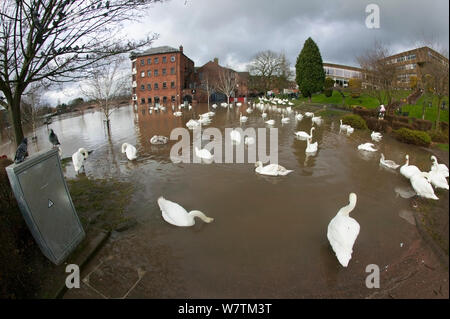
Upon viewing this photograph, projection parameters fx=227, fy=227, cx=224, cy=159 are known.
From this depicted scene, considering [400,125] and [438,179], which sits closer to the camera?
[438,179]

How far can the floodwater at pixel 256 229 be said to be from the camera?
3.86 meters

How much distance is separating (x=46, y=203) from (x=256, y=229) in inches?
160

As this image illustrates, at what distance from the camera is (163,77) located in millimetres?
52250

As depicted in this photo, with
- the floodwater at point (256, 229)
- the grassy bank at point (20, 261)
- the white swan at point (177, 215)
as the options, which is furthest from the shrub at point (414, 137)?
the grassy bank at point (20, 261)

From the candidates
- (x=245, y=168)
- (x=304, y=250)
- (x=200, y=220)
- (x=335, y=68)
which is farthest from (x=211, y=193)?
(x=335, y=68)

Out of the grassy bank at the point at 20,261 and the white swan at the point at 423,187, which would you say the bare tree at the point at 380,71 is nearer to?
the white swan at the point at 423,187

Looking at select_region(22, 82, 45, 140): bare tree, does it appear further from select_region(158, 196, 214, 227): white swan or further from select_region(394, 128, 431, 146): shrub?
select_region(394, 128, 431, 146): shrub

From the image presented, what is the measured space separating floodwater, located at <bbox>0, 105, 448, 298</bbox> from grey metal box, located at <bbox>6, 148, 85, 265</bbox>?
793 mm

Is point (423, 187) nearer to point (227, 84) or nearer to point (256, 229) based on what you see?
point (256, 229)

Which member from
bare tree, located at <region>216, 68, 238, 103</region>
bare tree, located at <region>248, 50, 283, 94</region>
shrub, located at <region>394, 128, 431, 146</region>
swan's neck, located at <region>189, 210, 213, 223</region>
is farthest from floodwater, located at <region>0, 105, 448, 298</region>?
bare tree, located at <region>248, 50, 283, 94</region>

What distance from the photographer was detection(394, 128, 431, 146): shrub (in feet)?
37.7

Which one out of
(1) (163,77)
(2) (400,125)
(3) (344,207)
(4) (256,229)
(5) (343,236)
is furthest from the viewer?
(1) (163,77)

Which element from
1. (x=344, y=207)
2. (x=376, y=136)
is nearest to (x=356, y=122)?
(x=376, y=136)
